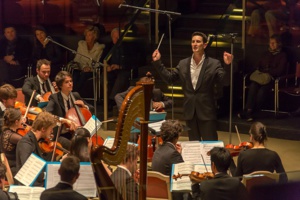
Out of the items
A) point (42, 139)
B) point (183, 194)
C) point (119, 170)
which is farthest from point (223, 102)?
point (119, 170)

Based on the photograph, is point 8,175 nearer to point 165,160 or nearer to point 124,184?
point 165,160

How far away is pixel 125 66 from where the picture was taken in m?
11.3

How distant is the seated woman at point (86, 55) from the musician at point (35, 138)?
4483mm

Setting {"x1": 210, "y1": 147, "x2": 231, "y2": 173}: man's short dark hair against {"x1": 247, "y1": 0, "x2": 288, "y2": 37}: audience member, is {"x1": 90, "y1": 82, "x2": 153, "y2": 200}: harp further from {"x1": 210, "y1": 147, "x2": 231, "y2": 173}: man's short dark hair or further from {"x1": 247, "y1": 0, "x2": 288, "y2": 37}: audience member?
{"x1": 247, "y1": 0, "x2": 288, "y2": 37}: audience member

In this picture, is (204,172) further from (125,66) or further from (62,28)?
(62,28)

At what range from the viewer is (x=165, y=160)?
22.5 feet

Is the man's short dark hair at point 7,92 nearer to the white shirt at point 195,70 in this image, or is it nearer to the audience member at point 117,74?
the white shirt at point 195,70

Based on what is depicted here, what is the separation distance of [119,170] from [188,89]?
12.3ft

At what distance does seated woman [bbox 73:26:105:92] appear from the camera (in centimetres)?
1177

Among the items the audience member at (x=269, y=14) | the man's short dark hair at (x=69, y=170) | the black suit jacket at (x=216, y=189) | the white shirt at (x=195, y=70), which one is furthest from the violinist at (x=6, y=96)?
the audience member at (x=269, y=14)

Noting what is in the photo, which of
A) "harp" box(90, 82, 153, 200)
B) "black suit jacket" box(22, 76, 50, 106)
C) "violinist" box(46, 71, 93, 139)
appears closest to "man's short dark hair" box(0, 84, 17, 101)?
"violinist" box(46, 71, 93, 139)

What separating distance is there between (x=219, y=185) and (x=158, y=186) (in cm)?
80

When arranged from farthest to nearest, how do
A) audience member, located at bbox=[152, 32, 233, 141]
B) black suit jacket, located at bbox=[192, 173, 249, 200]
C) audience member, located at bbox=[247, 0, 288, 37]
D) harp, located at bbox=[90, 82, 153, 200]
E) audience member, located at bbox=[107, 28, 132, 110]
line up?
audience member, located at bbox=[247, 0, 288, 37] → audience member, located at bbox=[107, 28, 132, 110] → audience member, located at bbox=[152, 32, 233, 141] → black suit jacket, located at bbox=[192, 173, 249, 200] → harp, located at bbox=[90, 82, 153, 200]

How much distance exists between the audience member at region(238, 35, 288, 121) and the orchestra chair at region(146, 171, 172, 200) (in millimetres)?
5141
